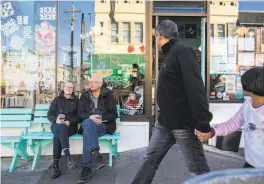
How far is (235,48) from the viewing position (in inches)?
232

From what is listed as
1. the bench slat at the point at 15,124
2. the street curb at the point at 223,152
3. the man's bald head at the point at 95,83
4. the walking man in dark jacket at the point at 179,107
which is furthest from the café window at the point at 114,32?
the walking man in dark jacket at the point at 179,107

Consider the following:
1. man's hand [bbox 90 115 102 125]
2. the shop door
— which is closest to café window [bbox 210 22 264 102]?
the shop door

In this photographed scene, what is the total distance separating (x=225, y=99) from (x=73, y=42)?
291 centimetres

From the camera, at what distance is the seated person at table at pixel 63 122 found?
425 cm

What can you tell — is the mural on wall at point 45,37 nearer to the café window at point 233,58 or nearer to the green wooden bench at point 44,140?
the green wooden bench at point 44,140

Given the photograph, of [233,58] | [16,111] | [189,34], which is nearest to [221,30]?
[233,58]

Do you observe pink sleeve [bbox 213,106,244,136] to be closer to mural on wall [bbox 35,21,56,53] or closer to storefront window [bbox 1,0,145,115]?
storefront window [bbox 1,0,145,115]

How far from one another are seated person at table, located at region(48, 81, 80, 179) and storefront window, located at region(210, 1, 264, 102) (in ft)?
8.48

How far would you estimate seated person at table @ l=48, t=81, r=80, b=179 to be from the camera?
4254 millimetres

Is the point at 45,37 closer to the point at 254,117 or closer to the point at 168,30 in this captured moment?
the point at 168,30

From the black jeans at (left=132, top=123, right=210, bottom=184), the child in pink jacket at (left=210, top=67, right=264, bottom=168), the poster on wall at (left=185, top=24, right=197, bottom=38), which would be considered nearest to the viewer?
the child in pink jacket at (left=210, top=67, right=264, bottom=168)

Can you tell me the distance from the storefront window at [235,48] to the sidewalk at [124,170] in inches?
50.0

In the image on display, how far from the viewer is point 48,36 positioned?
18.4 ft

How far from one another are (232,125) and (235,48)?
3664 millimetres
